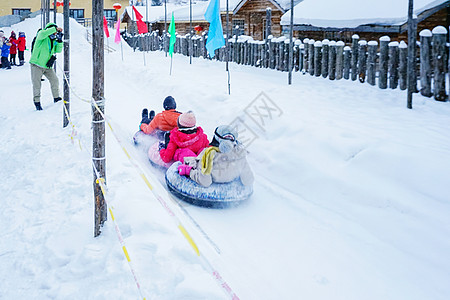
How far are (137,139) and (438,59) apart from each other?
5.73m

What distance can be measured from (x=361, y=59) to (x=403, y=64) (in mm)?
1388

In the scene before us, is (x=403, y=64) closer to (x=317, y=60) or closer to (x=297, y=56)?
(x=317, y=60)

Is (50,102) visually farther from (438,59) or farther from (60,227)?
(438,59)

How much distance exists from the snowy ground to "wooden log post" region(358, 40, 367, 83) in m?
1.66

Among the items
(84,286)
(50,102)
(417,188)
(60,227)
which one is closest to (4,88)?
(50,102)

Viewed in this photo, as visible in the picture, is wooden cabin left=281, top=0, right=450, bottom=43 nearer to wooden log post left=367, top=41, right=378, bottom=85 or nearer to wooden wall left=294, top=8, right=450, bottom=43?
wooden wall left=294, top=8, right=450, bottom=43

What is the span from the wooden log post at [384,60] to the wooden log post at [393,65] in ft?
Answer: 0.38

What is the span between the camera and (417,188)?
476cm

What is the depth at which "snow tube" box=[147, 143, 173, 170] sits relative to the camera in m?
6.14

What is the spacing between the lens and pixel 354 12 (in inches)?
516

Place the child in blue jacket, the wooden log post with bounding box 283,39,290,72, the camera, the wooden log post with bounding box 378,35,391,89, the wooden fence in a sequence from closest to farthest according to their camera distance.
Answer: the wooden fence
the wooden log post with bounding box 378,35,391,89
the camera
the wooden log post with bounding box 283,39,290,72
the child in blue jacket

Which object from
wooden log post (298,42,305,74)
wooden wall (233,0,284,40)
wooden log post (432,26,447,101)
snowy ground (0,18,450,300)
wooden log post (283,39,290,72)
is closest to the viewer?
snowy ground (0,18,450,300)

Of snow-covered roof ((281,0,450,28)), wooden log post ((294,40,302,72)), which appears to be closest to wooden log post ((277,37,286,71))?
wooden log post ((294,40,302,72))

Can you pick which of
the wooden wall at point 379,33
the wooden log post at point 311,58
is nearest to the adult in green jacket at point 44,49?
the wooden log post at point 311,58
